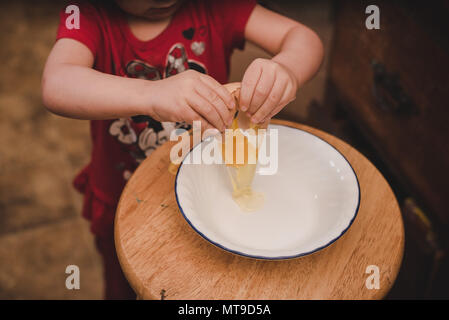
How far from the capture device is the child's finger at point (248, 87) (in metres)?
0.62

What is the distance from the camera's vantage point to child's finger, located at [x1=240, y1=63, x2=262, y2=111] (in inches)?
24.3

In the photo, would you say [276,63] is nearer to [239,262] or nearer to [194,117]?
[194,117]

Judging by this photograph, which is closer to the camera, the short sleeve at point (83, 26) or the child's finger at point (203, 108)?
the child's finger at point (203, 108)

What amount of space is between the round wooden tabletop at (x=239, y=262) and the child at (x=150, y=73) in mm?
178

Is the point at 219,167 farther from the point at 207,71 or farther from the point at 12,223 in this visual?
the point at 12,223

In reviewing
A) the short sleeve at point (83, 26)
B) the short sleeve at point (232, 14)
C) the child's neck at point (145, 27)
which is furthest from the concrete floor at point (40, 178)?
the short sleeve at point (83, 26)

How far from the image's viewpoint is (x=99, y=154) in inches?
35.5

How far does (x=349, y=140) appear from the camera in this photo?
1461mm

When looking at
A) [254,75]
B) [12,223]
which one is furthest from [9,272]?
[254,75]

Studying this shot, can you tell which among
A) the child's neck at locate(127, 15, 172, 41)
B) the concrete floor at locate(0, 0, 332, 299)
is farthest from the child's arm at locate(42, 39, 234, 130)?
the concrete floor at locate(0, 0, 332, 299)

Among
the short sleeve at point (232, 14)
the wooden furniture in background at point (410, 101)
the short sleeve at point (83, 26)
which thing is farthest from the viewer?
the wooden furniture in background at point (410, 101)

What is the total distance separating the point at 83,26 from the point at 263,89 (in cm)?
38

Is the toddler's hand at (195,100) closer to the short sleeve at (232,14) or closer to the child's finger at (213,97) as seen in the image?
the child's finger at (213,97)
